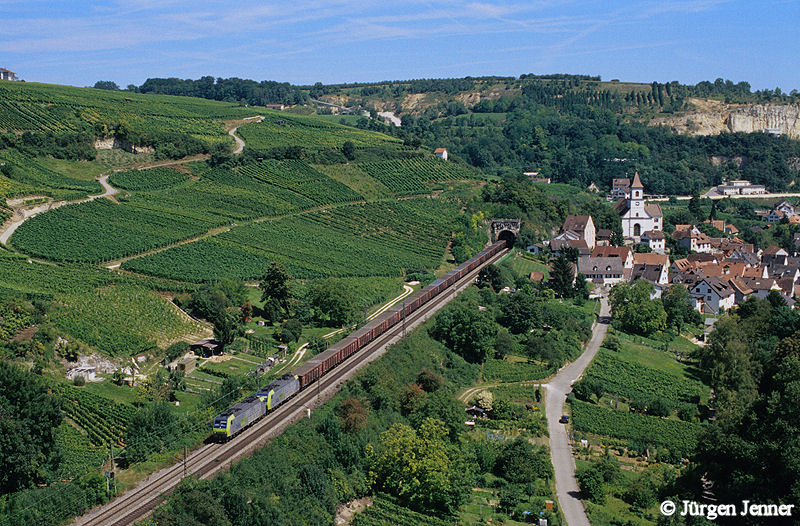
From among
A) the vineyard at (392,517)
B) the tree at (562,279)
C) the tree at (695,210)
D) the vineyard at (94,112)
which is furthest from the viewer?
the tree at (695,210)

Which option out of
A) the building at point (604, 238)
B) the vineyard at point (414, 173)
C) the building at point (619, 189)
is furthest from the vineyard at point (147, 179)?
the building at point (619, 189)

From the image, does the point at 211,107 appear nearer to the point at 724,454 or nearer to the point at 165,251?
the point at 165,251

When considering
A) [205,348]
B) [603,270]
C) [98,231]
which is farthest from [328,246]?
[205,348]

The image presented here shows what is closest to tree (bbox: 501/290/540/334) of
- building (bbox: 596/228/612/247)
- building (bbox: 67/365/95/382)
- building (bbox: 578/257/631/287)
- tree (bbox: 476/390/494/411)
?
tree (bbox: 476/390/494/411)

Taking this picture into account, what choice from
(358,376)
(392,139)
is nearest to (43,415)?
(358,376)

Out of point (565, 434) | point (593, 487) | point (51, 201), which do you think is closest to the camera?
point (593, 487)

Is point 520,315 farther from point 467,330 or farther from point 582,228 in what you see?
point 582,228

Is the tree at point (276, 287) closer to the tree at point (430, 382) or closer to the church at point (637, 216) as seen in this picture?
the tree at point (430, 382)
